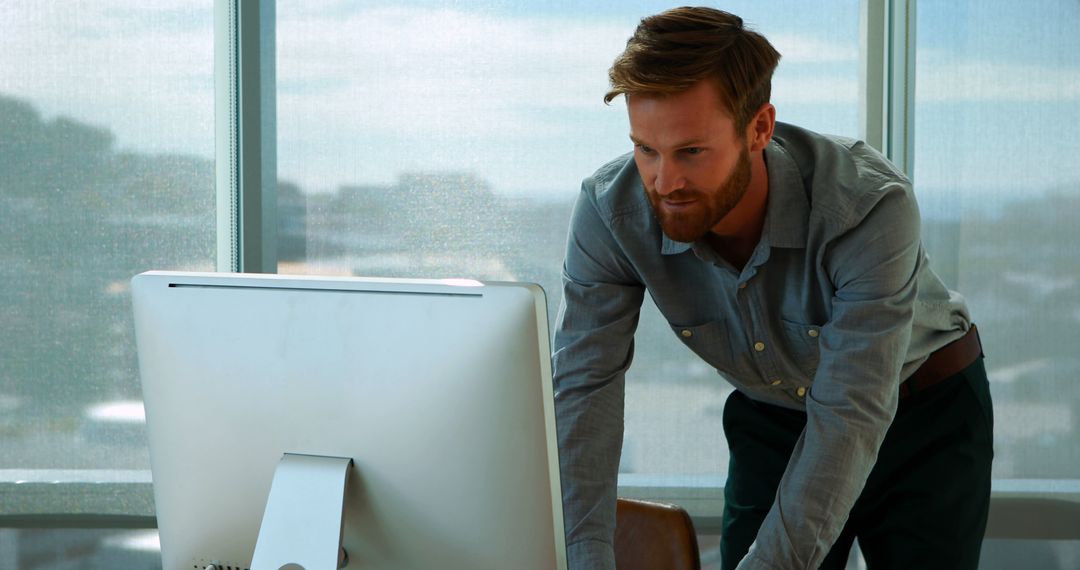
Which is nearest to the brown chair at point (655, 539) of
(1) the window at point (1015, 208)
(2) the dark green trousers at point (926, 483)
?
(2) the dark green trousers at point (926, 483)

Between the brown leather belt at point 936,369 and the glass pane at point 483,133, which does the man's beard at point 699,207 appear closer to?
the brown leather belt at point 936,369

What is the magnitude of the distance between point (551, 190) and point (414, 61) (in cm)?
52

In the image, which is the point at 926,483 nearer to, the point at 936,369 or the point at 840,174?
the point at 936,369

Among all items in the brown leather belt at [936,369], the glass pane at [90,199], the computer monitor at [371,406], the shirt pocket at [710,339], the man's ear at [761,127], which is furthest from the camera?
the glass pane at [90,199]

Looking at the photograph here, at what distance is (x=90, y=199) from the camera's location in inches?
112

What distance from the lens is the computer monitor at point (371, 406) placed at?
88 centimetres

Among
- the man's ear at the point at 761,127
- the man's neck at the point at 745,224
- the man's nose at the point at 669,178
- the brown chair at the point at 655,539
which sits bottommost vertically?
the brown chair at the point at 655,539

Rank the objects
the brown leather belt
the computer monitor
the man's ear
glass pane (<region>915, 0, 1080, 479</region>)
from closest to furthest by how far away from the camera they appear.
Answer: the computer monitor
the man's ear
the brown leather belt
glass pane (<region>915, 0, 1080, 479</region>)

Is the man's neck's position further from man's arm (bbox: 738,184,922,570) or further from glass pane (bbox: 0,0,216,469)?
glass pane (bbox: 0,0,216,469)

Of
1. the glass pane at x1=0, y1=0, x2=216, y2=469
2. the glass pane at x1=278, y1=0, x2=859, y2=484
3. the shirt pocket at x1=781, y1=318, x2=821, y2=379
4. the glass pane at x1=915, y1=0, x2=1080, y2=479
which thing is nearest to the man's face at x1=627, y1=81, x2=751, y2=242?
the shirt pocket at x1=781, y1=318, x2=821, y2=379

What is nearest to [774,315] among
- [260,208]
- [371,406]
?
[371,406]

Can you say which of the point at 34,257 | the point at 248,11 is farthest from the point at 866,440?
the point at 34,257

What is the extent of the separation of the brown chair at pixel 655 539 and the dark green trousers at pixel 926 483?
39 centimetres

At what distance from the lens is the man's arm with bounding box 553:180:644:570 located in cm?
138
